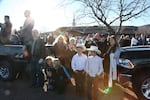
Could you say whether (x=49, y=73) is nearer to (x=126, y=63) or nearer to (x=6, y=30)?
(x=126, y=63)

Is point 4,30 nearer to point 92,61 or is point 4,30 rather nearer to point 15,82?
point 15,82

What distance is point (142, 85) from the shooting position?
8.69m

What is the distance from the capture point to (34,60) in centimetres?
1036

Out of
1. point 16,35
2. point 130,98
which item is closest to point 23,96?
point 130,98

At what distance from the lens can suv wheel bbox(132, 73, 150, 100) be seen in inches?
340

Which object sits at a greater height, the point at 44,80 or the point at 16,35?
the point at 16,35

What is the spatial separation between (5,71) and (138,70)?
4.65 meters

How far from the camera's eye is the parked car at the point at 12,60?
11002 millimetres

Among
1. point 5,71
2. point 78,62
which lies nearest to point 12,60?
point 5,71

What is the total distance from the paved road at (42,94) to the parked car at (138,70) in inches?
13.3

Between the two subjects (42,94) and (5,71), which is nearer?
(42,94)

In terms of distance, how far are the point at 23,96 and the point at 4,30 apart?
12.3ft

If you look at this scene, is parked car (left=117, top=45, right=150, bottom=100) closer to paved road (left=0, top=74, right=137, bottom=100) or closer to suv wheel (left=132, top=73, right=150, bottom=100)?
suv wheel (left=132, top=73, right=150, bottom=100)

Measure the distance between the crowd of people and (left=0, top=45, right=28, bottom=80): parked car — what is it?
0.95 ft
